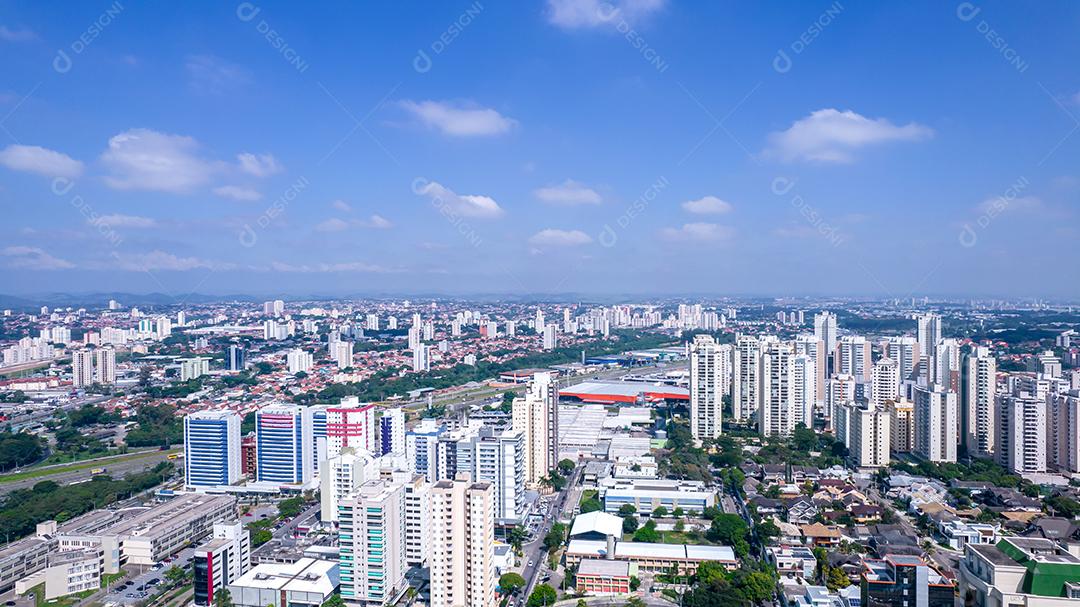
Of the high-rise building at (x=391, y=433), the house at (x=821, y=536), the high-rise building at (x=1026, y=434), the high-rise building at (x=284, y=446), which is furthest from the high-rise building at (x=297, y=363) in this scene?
the high-rise building at (x=1026, y=434)

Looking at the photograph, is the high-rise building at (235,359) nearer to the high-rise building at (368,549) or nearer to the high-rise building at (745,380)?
the high-rise building at (745,380)

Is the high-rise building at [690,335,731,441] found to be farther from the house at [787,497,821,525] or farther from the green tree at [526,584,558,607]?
the green tree at [526,584,558,607]

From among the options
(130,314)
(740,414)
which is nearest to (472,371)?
(740,414)

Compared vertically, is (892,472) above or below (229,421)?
below

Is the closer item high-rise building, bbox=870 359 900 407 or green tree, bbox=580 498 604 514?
green tree, bbox=580 498 604 514

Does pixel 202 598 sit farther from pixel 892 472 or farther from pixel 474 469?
pixel 892 472

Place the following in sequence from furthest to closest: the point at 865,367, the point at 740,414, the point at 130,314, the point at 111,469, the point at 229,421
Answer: the point at 130,314 < the point at 865,367 < the point at 740,414 < the point at 111,469 < the point at 229,421

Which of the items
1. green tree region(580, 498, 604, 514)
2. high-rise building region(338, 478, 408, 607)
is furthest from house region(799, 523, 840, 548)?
high-rise building region(338, 478, 408, 607)
